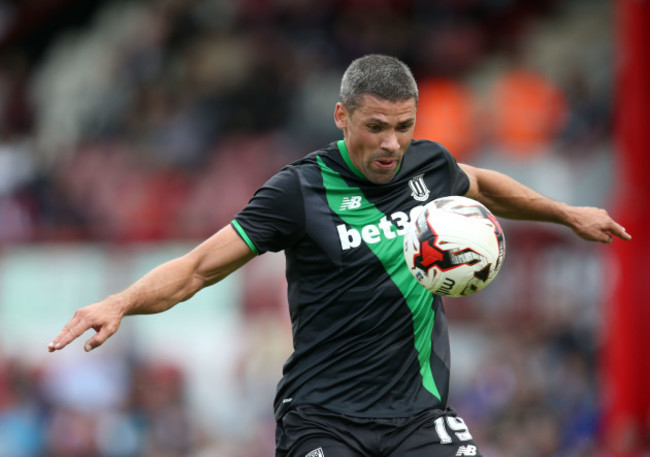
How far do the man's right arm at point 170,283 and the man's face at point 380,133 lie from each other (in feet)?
2.36

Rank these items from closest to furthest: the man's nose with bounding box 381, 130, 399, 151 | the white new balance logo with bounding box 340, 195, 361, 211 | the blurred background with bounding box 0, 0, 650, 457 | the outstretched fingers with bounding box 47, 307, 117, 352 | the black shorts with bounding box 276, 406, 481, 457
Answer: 1. the outstretched fingers with bounding box 47, 307, 117, 352
2. the black shorts with bounding box 276, 406, 481, 457
3. the man's nose with bounding box 381, 130, 399, 151
4. the white new balance logo with bounding box 340, 195, 361, 211
5. the blurred background with bounding box 0, 0, 650, 457

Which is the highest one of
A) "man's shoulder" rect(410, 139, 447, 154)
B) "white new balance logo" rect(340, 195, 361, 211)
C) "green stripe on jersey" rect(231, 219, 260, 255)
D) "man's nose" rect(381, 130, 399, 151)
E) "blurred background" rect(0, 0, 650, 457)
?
"man's nose" rect(381, 130, 399, 151)

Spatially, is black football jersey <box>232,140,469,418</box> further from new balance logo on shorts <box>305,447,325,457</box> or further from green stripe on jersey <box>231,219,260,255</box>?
new balance logo on shorts <box>305,447,325,457</box>

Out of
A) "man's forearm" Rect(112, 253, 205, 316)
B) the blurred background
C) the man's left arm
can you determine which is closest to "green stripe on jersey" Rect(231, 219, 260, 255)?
"man's forearm" Rect(112, 253, 205, 316)

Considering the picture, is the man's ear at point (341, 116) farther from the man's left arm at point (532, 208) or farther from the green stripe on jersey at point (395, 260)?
the man's left arm at point (532, 208)

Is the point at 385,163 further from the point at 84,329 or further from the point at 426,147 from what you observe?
the point at 84,329

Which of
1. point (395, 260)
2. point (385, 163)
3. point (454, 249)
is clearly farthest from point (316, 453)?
point (385, 163)

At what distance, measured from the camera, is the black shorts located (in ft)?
16.1

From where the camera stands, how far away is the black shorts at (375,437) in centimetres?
490

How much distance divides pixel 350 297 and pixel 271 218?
53cm

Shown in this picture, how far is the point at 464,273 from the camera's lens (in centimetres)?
479

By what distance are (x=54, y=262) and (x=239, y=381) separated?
2979mm

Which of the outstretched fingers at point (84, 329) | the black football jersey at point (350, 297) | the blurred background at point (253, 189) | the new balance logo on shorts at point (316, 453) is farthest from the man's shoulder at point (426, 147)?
the blurred background at point (253, 189)

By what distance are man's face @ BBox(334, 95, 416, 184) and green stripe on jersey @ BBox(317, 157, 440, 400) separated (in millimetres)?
148
